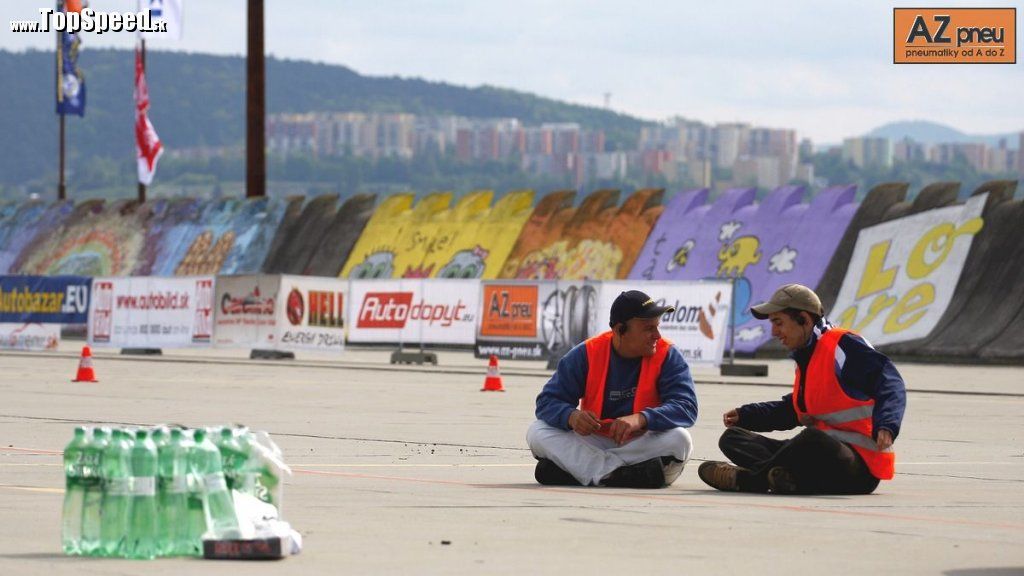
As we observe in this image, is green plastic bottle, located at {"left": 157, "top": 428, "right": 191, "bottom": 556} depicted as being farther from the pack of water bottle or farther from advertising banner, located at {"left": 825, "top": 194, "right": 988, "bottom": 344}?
advertising banner, located at {"left": 825, "top": 194, "right": 988, "bottom": 344}

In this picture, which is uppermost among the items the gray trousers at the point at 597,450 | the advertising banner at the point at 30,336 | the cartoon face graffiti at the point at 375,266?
the gray trousers at the point at 597,450

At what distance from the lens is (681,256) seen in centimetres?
5009

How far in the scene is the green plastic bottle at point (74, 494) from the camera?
826 centimetres

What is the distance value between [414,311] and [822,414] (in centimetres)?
2545

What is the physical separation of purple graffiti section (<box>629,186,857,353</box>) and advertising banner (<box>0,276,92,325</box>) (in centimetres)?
1449

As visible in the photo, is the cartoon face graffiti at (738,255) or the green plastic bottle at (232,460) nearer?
the green plastic bottle at (232,460)

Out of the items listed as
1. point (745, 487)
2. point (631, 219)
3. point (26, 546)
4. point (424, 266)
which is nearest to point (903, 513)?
point (745, 487)

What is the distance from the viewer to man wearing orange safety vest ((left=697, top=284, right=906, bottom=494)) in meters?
11.5

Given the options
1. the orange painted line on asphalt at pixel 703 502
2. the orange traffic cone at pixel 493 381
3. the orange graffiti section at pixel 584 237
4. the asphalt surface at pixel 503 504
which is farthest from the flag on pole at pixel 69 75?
the orange painted line on asphalt at pixel 703 502

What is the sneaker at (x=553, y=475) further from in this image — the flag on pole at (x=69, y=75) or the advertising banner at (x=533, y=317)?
the flag on pole at (x=69, y=75)

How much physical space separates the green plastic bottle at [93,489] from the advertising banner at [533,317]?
84.5ft

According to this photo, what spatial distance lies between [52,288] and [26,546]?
35958 mm

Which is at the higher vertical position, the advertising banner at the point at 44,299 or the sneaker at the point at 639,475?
the sneaker at the point at 639,475

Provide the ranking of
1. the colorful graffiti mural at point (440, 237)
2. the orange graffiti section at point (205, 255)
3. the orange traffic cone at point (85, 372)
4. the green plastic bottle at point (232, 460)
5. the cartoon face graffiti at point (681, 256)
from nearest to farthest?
the green plastic bottle at point (232, 460), the orange traffic cone at point (85, 372), the cartoon face graffiti at point (681, 256), the colorful graffiti mural at point (440, 237), the orange graffiti section at point (205, 255)
